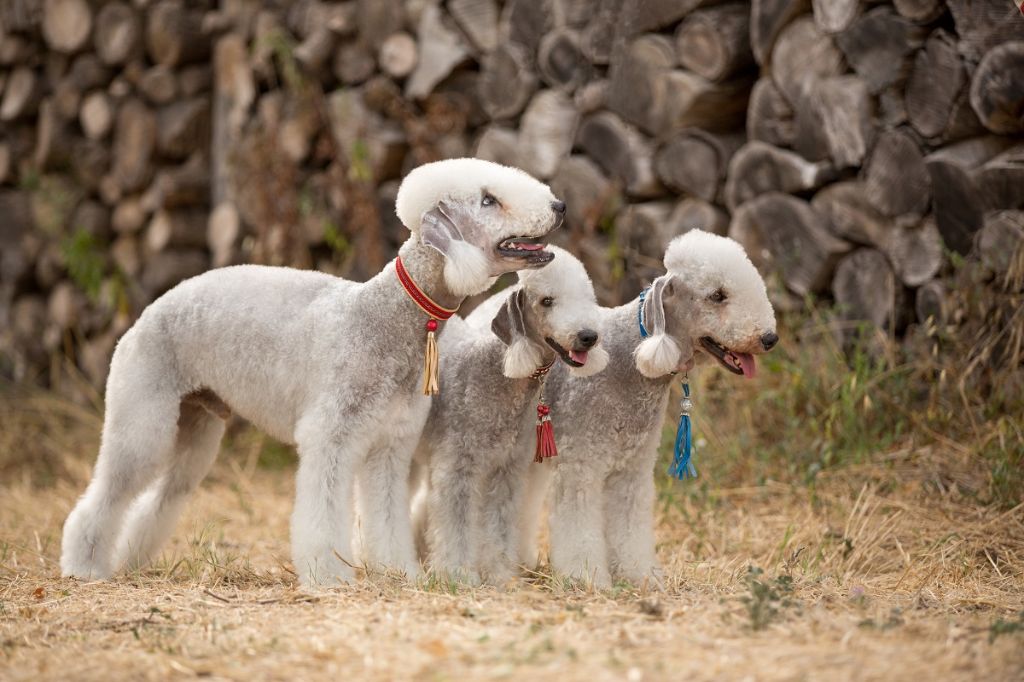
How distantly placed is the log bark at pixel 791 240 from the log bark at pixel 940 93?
65 centimetres

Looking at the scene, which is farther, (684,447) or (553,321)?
(684,447)

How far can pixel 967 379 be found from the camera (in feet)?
15.8

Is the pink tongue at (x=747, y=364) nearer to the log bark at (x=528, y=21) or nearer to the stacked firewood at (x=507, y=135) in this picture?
the stacked firewood at (x=507, y=135)

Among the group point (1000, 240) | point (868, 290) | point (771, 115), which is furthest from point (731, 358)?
point (771, 115)

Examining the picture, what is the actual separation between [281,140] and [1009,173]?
435 centimetres

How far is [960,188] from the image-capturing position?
185 inches

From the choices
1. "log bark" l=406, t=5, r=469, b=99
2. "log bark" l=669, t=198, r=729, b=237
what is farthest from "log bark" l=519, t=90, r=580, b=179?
"log bark" l=669, t=198, r=729, b=237

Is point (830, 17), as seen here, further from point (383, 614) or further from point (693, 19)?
point (383, 614)

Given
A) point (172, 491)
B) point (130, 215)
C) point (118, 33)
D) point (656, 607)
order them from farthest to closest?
point (130, 215)
point (118, 33)
point (172, 491)
point (656, 607)

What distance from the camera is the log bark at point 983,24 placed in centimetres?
444

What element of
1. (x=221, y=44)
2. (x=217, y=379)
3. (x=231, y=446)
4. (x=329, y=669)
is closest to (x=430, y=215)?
(x=217, y=379)

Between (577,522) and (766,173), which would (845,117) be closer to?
(766,173)

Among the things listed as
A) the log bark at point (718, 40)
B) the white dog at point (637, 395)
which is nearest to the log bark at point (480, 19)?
the log bark at point (718, 40)

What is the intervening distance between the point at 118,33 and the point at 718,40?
4.22 m
